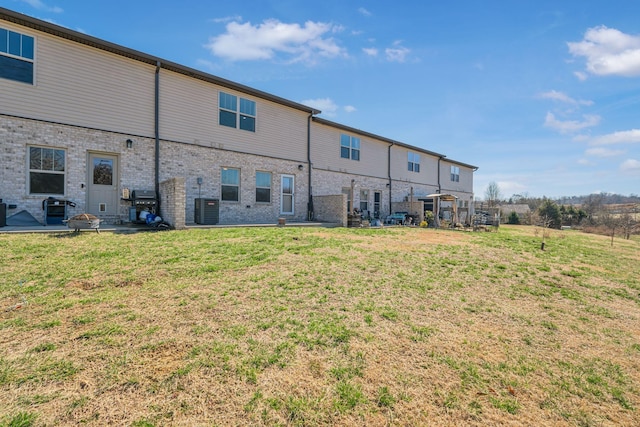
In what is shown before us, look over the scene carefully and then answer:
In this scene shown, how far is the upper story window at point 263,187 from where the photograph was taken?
13508 millimetres

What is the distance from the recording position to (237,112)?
12.7m

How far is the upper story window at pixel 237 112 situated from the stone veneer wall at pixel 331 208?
482cm

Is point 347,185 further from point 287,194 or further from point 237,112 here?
point 237,112

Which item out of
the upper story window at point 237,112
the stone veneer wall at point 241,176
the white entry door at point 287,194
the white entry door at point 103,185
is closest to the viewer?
the white entry door at point 103,185

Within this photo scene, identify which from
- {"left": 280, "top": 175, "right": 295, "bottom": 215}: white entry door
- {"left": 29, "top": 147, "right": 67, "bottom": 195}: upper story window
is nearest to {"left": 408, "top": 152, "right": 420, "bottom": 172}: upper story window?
{"left": 280, "top": 175, "right": 295, "bottom": 215}: white entry door

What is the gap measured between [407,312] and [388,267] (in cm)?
221

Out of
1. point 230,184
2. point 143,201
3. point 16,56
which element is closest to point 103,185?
point 143,201

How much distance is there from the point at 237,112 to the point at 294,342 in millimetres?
11651

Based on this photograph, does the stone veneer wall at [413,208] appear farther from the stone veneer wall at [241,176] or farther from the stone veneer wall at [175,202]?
the stone veneer wall at [175,202]

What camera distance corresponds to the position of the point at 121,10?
369 inches

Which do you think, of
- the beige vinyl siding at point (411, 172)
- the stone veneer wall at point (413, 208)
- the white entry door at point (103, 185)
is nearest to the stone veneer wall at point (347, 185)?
the stone veneer wall at point (413, 208)

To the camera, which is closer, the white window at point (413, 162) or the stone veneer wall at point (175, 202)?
the stone veneer wall at point (175, 202)

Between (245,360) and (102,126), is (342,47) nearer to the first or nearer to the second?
(102,126)

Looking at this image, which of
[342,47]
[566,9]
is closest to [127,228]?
[342,47]
